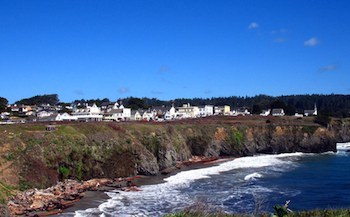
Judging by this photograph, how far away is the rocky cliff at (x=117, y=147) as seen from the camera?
141 feet

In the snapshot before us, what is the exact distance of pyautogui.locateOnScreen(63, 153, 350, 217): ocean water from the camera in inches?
1367

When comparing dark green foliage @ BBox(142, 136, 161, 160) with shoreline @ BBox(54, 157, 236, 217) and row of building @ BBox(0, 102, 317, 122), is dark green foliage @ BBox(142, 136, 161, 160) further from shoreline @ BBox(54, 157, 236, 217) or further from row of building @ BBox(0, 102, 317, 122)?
row of building @ BBox(0, 102, 317, 122)

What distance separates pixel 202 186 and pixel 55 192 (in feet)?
55.5

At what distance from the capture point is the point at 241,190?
145 feet

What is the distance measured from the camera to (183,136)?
7688 cm

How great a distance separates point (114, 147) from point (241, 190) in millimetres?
19586

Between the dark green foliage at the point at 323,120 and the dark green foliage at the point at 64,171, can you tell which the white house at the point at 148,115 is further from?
the dark green foliage at the point at 64,171

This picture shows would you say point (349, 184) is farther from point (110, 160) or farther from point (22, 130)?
point (22, 130)

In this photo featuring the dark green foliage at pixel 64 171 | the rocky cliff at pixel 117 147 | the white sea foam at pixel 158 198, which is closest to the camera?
the white sea foam at pixel 158 198

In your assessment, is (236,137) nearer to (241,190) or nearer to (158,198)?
(241,190)

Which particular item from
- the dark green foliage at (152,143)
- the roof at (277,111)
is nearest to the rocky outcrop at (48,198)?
the dark green foliage at (152,143)

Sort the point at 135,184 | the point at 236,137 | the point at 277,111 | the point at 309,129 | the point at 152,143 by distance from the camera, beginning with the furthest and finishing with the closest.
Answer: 1. the point at 277,111
2. the point at 309,129
3. the point at 236,137
4. the point at 152,143
5. the point at 135,184

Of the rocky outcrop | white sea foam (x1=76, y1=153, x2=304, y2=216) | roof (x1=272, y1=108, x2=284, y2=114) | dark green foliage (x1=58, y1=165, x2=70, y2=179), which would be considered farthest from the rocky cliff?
roof (x1=272, y1=108, x2=284, y2=114)

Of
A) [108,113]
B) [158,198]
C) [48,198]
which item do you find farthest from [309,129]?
[48,198]
